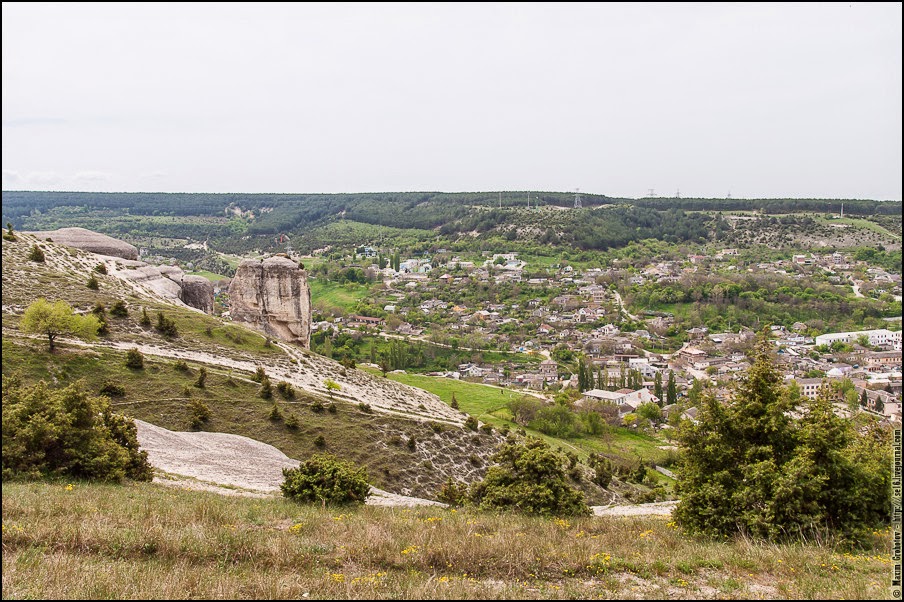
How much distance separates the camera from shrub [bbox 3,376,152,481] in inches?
455

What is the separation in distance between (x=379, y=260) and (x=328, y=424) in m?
97.6

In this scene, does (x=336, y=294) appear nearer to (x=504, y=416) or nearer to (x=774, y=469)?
(x=504, y=416)

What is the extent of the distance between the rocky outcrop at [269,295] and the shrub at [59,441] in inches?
960

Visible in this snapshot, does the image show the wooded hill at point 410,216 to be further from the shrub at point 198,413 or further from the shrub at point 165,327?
the shrub at point 198,413

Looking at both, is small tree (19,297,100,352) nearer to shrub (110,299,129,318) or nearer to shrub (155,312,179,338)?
shrub (110,299,129,318)

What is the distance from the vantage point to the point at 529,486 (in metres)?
13.7

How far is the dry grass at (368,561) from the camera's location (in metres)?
5.72

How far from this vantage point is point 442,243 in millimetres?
135625

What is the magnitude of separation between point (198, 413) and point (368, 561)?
49.5 feet

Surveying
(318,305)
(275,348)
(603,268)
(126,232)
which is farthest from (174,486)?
(126,232)

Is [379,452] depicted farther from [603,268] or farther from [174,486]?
[603,268]

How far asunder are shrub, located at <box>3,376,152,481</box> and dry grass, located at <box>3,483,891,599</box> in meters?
3.09

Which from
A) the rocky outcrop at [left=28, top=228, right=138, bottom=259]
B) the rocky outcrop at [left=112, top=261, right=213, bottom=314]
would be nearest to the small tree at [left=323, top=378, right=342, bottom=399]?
the rocky outcrop at [left=112, top=261, right=213, bottom=314]

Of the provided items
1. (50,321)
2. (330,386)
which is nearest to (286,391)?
(330,386)
